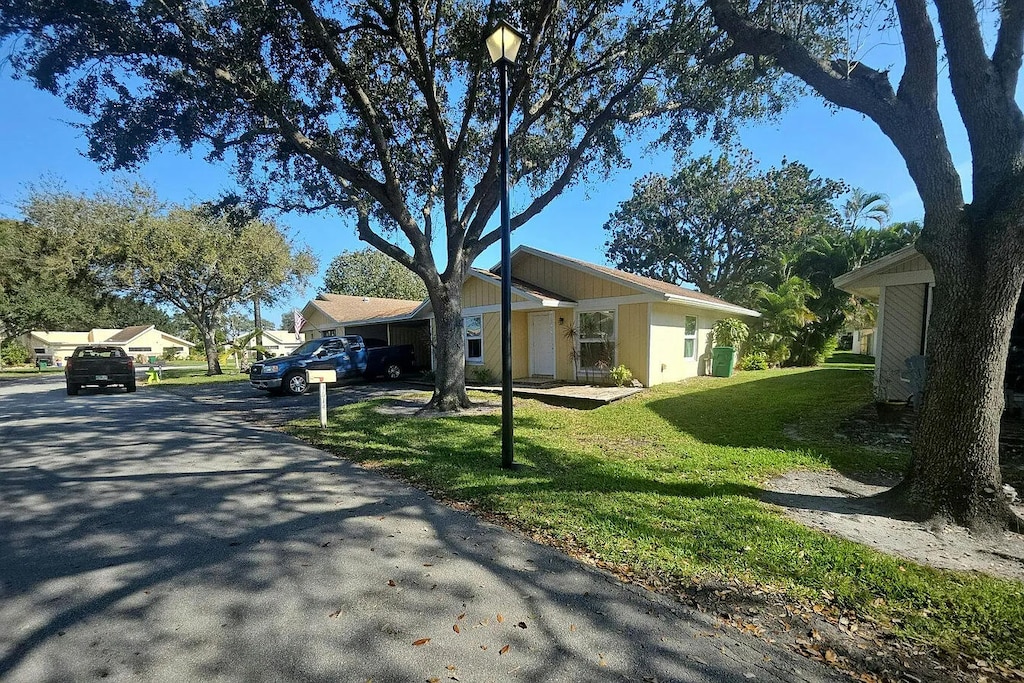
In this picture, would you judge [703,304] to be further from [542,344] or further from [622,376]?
[542,344]

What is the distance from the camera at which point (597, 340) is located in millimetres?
12930

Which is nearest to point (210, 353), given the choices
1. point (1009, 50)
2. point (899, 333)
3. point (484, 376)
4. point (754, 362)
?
point (484, 376)

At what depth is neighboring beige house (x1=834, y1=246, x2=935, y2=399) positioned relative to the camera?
8672mm

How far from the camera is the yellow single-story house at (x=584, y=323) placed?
12133 mm

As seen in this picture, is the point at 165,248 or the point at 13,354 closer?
the point at 165,248

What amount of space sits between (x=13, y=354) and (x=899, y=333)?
5768cm

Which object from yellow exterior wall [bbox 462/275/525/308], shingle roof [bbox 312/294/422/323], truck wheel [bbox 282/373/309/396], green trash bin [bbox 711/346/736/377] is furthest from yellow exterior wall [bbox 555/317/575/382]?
shingle roof [bbox 312/294/422/323]

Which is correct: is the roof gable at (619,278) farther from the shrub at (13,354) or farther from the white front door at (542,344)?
the shrub at (13,354)

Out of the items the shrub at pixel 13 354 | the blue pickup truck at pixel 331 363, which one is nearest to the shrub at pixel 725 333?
the blue pickup truck at pixel 331 363

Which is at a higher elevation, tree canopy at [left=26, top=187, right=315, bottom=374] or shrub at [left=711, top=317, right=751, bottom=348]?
tree canopy at [left=26, top=187, right=315, bottom=374]

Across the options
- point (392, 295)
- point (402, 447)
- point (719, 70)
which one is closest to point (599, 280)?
point (719, 70)

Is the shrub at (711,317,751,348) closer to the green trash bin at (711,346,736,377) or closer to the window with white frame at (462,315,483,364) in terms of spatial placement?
the green trash bin at (711,346,736,377)

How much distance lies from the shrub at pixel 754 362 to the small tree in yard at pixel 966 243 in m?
15.2

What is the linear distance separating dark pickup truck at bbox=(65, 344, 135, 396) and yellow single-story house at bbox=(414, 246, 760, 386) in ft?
39.1
